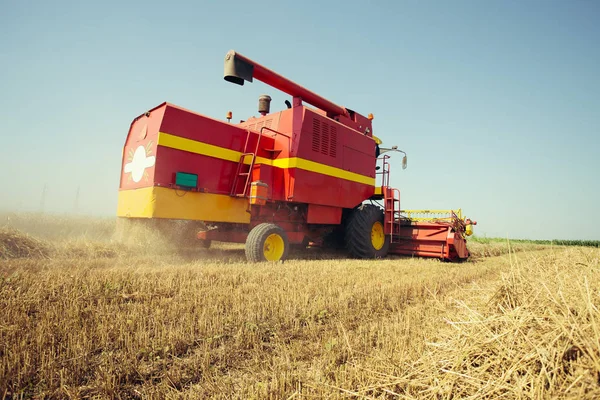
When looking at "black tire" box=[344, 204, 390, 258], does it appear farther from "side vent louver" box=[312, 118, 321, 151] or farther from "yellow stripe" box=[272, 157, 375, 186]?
"side vent louver" box=[312, 118, 321, 151]

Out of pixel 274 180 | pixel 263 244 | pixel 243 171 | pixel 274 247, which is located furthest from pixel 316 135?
pixel 263 244

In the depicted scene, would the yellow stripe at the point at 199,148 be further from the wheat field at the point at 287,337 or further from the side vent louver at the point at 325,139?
the wheat field at the point at 287,337

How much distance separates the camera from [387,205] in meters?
8.77

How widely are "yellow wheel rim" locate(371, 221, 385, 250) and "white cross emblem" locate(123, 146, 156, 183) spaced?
5.65 metres

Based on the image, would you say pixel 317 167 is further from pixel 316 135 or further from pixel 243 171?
pixel 243 171

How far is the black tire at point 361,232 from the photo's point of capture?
7.99 m

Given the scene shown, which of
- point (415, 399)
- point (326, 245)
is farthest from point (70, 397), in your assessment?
point (326, 245)

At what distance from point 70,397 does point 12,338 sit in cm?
95

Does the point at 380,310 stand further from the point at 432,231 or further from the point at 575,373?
the point at 432,231

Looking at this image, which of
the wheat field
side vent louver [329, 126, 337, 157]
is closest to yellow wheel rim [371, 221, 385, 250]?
side vent louver [329, 126, 337, 157]

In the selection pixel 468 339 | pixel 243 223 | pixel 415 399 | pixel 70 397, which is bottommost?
pixel 70 397

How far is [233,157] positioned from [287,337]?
4.46m

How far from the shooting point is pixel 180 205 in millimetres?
5512

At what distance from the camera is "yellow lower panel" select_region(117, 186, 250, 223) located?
5.30 m
